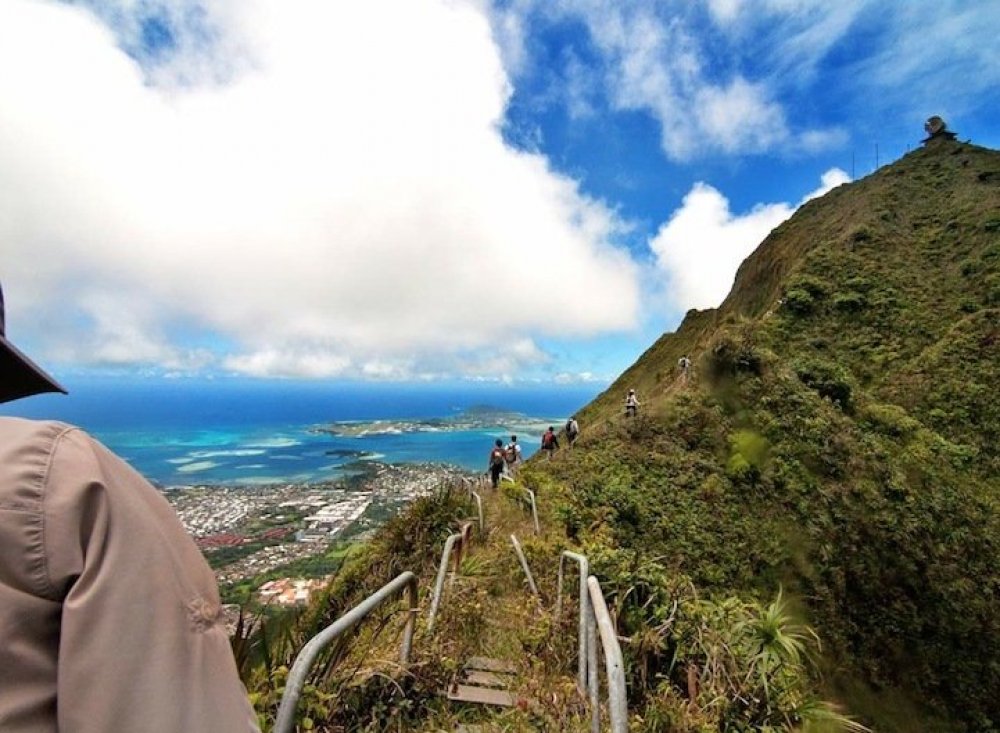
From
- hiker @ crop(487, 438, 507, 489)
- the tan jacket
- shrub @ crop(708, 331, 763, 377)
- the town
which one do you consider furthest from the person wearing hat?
shrub @ crop(708, 331, 763, 377)

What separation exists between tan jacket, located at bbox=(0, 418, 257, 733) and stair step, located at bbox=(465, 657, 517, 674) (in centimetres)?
363

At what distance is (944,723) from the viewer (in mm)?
12250

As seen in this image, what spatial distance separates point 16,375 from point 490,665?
4038mm

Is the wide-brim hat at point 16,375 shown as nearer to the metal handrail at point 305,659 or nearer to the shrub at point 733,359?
the metal handrail at point 305,659

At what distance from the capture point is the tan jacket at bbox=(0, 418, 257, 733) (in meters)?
0.84

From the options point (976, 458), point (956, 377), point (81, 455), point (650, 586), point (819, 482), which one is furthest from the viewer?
point (956, 377)

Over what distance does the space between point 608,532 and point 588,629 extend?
7.57 metres

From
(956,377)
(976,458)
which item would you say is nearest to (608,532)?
(976,458)

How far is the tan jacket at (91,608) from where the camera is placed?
0.84 meters

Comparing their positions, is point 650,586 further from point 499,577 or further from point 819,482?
point 819,482

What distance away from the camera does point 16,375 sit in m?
1.17

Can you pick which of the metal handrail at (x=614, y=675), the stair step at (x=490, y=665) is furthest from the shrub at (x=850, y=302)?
the metal handrail at (x=614, y=675)

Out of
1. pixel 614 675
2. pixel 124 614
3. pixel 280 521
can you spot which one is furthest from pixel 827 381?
pixel 124 614

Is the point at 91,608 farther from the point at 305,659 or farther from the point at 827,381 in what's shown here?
the point at 827,381
